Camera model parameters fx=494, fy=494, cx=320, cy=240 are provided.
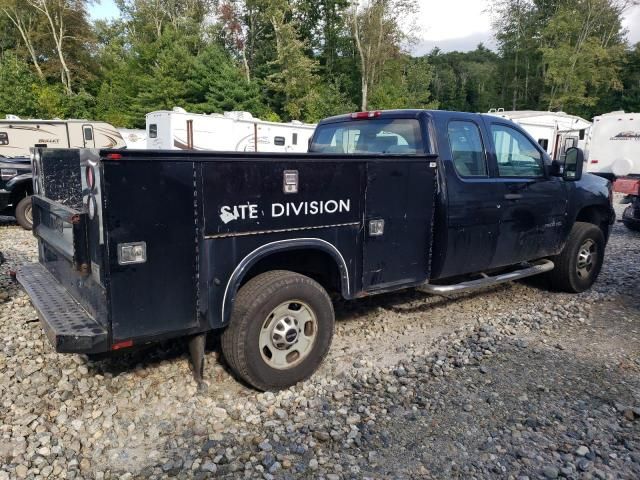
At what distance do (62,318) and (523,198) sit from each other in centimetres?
427

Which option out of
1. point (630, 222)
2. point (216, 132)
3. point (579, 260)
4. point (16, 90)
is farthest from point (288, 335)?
point (16, 90)

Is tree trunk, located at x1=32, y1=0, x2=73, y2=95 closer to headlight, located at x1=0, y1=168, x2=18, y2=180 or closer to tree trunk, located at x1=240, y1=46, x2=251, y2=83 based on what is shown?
tree trunk, located at x1=240, y1=46, x2=251, y2=83

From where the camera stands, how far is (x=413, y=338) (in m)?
4.64

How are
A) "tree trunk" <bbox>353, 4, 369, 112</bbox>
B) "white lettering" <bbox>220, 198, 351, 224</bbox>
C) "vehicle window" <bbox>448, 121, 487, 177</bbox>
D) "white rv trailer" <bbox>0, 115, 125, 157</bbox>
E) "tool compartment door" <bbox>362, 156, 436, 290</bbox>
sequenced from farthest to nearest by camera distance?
"tree trunk" <bbox>353, 4, 369, 112</bbox> < "white rv trailer" <bbox>0, 115, 125, 157</bbox> < "vehicle window" <bbox>448, 121, 487, 177</bbox> < "tool compartment door" <bbox>362, 156, 436, 290</bbox> < "white lettering" <bbox>220, 198, 351, 224</bbox>

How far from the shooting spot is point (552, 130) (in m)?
22.4

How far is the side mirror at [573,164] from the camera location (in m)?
5.20

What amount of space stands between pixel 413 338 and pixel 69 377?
9.56 ft

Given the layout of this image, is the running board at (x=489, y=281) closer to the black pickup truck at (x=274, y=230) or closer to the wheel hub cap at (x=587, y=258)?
the black pickup truck at (x=274, y=230)

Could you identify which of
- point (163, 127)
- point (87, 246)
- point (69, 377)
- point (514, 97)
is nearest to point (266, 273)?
point (87, 246)

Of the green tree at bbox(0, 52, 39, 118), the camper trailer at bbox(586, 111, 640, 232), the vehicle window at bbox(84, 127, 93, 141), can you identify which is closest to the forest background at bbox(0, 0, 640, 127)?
the green tree at bbox(0, 52, 39, 118)

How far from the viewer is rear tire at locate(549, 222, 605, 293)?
5867mm

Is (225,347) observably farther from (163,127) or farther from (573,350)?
Result: (163,127)

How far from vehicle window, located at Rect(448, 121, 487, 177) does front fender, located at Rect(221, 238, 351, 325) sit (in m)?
1.55

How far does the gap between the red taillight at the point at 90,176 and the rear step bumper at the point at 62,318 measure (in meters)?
0.84
